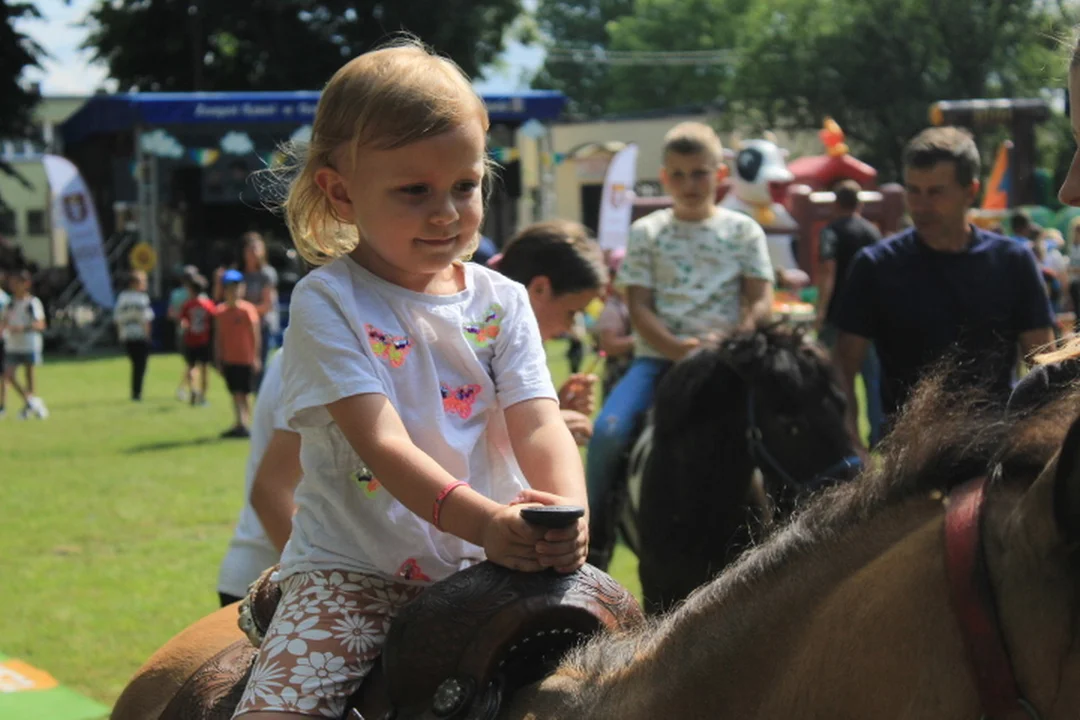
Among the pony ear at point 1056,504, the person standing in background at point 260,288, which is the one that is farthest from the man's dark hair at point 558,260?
the person standing in background at point 260,288

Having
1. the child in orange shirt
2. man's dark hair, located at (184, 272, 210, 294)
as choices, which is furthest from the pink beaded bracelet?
man's dark hair, located at (184, 272, 210, 294)

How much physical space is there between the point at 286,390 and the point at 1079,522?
1292 millimetres

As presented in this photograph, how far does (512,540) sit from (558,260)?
7.93 feet

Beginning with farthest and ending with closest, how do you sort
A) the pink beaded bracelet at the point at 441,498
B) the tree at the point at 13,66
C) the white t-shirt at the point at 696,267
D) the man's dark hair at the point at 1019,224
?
the tree at the point at 13,66, the man's dark hair at the point at 1019,224, the white t-shirt at the point at 696,267, the pink beaded bracelet at the point at 441,498

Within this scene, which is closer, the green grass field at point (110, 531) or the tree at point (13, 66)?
the green grass field at point (110, 531)

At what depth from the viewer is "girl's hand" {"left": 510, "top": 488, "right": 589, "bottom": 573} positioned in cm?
186

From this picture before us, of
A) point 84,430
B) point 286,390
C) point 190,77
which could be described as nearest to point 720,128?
point 190,77

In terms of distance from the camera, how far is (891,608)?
1.40 meters

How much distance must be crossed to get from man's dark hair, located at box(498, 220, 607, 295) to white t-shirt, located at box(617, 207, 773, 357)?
4.54 ft

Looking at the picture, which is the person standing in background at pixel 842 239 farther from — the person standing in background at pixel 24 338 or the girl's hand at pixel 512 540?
the person standing in background at pixel 24 338

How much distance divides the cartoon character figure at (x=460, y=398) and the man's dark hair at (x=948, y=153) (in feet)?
11.6

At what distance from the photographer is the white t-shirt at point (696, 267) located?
569 centimetres

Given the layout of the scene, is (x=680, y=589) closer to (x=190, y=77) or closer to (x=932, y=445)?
(x=932, y=445)

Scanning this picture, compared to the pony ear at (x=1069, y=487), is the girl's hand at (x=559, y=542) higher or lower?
lower
